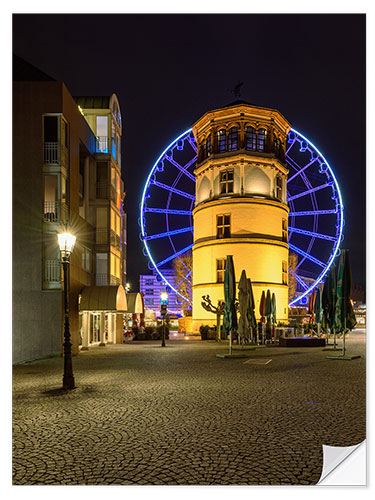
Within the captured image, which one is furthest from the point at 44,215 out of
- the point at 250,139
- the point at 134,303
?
the point at 250,139

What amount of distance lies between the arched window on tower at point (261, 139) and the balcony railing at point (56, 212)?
21119 mm

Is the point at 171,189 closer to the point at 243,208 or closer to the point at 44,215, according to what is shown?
the point at 243,208

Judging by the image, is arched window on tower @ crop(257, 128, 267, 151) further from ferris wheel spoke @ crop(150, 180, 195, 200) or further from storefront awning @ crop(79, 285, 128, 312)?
storefront awning @ crop(79, 285, 128, 312)

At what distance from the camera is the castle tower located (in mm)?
39375

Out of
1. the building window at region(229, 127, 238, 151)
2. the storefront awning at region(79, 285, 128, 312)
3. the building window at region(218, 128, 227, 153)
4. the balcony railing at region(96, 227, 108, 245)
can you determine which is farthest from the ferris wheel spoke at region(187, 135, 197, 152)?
the storefront awning at region(79, 285, 128, 312)

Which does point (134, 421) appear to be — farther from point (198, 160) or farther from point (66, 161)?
point (198, 160)

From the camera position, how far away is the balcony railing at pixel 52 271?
23.2 metres

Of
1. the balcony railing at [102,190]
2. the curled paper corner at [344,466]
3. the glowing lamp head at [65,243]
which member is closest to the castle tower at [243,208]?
the balcony railing at [102,190]

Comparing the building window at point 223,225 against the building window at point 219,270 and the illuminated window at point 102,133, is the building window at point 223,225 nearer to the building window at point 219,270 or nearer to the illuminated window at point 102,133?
the building window at point 219,270

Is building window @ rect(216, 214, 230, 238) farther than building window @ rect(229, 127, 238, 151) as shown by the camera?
No

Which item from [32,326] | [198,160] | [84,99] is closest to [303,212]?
[198,160]

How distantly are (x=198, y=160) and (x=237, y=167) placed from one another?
535 centimetres

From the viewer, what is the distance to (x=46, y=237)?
23.2m

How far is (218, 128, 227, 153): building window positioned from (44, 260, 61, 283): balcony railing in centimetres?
2187
